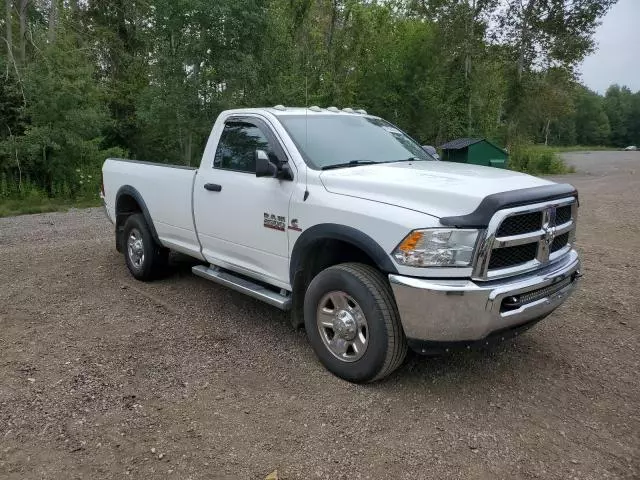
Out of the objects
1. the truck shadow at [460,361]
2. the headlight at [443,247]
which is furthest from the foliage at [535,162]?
the headlight at [443,247]

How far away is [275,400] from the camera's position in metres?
3.49

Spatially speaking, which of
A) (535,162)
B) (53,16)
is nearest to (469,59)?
(535,162)

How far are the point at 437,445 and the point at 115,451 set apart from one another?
1.82 metres

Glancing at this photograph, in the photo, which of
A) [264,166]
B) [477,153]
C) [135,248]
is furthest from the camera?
[477,153]

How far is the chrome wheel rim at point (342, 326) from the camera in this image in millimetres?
3550

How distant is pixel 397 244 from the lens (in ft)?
10.6

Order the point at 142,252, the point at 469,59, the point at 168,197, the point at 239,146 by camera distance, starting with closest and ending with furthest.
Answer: the point at 239,146
the point at 168,197
the point at 142,252
the point at 469,59

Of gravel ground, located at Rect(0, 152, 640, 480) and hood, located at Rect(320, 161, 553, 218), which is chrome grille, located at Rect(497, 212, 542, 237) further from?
gravel ground, located at Rect(0, 152, 640, 480)

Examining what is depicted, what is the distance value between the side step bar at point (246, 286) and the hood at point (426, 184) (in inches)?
39.3

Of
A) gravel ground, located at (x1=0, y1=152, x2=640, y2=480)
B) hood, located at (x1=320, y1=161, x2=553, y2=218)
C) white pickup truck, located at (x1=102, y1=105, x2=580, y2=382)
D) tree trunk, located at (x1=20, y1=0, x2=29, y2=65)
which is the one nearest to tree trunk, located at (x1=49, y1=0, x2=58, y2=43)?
tree trunk, located at (x1=20, y1=0, x2=29, y2=65)

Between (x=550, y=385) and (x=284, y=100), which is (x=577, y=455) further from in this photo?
(x=284, y=100)

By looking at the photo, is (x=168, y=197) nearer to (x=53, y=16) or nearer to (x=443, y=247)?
(x=443, y=247)

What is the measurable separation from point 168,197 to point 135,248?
3.59 feet

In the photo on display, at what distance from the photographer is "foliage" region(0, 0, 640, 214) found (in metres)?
12.5
